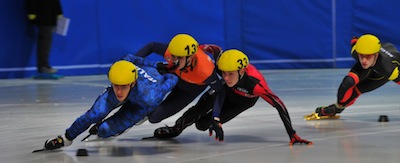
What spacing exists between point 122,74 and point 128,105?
545 mm

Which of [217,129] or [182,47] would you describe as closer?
[217,129]

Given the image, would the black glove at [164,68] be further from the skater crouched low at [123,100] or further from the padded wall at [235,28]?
the padded wall at [235,28]

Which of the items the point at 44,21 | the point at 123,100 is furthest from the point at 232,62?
the point at 44,21

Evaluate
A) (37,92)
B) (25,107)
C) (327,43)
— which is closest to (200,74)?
(25,107)

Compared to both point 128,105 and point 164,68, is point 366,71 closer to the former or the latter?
point 164,68

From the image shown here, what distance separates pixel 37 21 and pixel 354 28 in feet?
19.1

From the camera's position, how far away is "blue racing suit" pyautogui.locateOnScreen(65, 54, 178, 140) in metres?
6.47

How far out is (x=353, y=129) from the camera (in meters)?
7.77

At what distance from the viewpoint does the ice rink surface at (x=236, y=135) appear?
639 centimetres

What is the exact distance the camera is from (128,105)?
674cm

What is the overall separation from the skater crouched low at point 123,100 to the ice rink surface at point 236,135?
0.68ft

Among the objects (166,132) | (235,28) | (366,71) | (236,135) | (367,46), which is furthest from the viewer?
(235,28)


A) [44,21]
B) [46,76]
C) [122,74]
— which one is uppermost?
[44,21]

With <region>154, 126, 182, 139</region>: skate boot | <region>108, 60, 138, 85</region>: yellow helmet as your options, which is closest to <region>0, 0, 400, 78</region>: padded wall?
<region>154, 126, 182, 139</region>: skate boot
